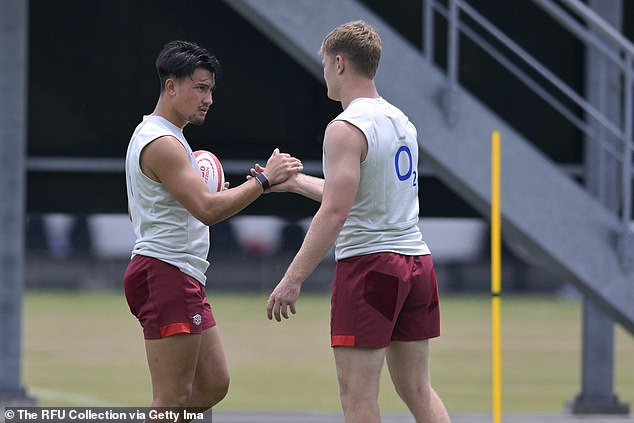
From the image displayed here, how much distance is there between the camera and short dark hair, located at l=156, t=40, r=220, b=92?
570 cm

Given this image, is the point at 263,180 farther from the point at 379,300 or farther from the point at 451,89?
the point at 451,89

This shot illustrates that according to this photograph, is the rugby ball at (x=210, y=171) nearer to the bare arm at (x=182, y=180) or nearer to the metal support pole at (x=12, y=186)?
the bare arm at (x=182, y=180)

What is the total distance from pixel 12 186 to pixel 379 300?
A: 14.8ft

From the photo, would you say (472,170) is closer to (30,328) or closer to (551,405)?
(551,405)

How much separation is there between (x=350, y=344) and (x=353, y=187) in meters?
0.66

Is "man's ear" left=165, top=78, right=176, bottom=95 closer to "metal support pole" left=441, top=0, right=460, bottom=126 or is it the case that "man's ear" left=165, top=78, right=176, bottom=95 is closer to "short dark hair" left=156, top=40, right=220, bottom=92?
"short dark hair" left=156, top=40, right=220, bottom=92

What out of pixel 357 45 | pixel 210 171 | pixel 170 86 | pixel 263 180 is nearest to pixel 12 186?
pixel 210 171

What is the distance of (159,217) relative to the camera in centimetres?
565

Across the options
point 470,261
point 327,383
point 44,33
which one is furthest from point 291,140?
point 470,261

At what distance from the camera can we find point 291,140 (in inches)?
390

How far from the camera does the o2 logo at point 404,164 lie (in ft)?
18.4

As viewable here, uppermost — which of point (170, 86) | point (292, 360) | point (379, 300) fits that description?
point (170, 86)

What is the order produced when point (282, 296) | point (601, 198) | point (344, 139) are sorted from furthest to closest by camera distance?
point (601, 198) → point (344, 139) → point (282, 296)

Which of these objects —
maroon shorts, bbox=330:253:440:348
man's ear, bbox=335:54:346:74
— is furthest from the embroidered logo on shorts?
man's ear, bbox=335:54:346:74
